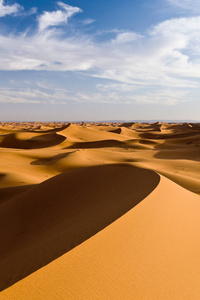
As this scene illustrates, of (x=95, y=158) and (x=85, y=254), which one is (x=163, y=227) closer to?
(x=85, y=254)

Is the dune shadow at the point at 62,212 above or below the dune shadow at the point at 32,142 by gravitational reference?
above

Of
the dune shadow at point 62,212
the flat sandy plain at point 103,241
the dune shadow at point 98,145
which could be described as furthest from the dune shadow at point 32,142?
the flat sandy plain at point 103,241

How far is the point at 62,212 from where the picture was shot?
540 centimetres

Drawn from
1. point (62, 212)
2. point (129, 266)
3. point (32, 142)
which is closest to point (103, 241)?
point (129, 266)

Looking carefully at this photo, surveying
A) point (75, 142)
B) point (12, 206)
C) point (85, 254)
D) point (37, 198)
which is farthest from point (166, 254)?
point (75, 142)

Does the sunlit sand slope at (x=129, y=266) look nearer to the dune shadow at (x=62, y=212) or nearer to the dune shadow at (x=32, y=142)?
the dune shadow at (x=62, y=212)

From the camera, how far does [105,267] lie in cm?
250

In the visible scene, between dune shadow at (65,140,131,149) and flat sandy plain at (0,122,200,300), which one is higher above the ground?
flat sandy plain at (0,122,200,300)

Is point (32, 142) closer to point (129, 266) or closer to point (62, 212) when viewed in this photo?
point (62, 212)

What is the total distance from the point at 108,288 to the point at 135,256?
668 millimetres

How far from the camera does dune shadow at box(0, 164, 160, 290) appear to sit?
284 cm

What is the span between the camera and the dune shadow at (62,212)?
2842mm

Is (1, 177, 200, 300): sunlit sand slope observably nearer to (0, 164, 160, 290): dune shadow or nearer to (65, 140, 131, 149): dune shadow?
(0, 164, 160, 290): dune shadow

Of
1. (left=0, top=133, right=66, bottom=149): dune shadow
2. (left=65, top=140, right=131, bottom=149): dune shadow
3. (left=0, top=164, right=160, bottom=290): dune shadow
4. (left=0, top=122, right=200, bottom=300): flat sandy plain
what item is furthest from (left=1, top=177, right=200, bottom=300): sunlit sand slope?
(left=0, top=133, right=66, bottom=149): dune shadow
